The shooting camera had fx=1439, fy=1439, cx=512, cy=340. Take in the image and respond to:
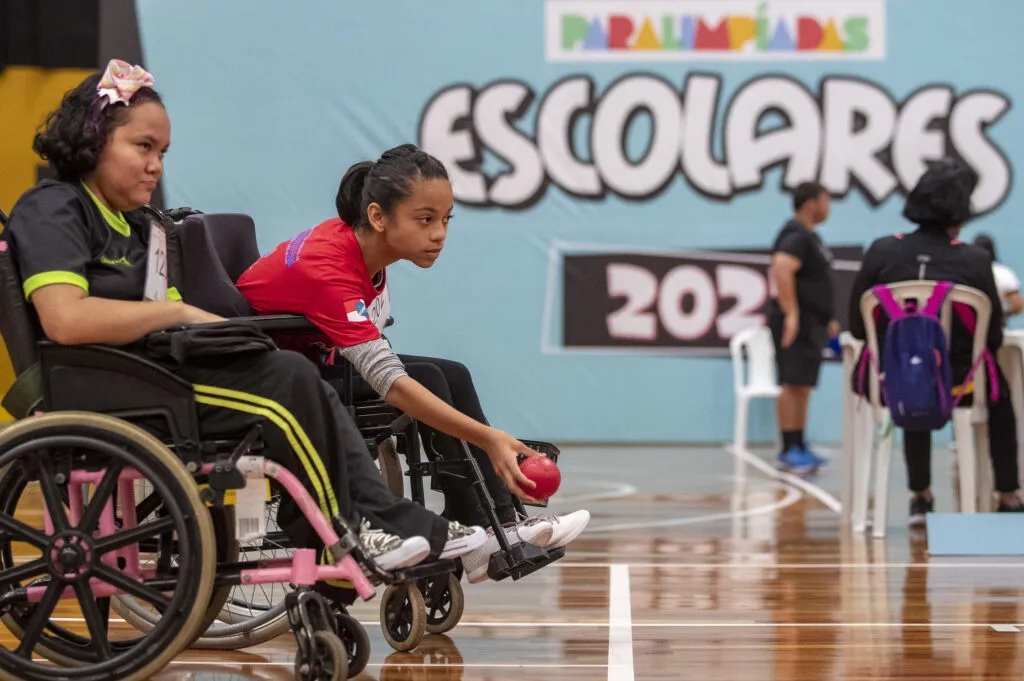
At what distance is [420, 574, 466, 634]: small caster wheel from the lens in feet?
9.18

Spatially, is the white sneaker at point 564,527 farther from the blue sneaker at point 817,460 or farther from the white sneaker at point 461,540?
the blue sneaker at point 817,460

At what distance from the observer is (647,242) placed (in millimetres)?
7941

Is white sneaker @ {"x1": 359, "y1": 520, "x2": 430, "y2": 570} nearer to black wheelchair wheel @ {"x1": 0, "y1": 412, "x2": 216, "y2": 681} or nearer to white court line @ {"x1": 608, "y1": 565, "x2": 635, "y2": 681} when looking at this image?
black wheelchair wheel @ {"x1": 0, "y1": 412, "x2": 216, "y2": 681}

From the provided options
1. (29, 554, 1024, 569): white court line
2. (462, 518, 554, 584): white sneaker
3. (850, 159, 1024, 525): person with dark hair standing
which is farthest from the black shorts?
(462, 518, 554, 584): white sneaker

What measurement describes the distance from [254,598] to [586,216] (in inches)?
208

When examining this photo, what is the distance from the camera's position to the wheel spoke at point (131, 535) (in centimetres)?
211

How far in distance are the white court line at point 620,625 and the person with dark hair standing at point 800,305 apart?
3.18 metres

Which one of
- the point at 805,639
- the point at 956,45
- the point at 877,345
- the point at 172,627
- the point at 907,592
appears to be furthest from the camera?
the point at 956,45

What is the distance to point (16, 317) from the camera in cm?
218

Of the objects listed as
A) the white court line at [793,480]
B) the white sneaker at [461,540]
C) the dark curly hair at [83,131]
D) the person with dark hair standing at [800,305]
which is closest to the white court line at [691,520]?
the white court line at [793,480]

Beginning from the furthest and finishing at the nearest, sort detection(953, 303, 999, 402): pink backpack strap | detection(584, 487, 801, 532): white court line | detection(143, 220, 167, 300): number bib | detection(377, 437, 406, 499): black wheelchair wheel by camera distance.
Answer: detection(584, 487, 801, 532): white court line → detection(953, 303, 999, 402): pink backpack strap → detection(377, 437, 406, 499): black wheelchair wheel → detection(143, 220, 167, 300): number bib

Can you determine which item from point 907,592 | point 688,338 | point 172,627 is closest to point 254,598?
point 172,627

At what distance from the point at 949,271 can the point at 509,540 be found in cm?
224

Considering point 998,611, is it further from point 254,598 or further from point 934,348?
point 254,598
